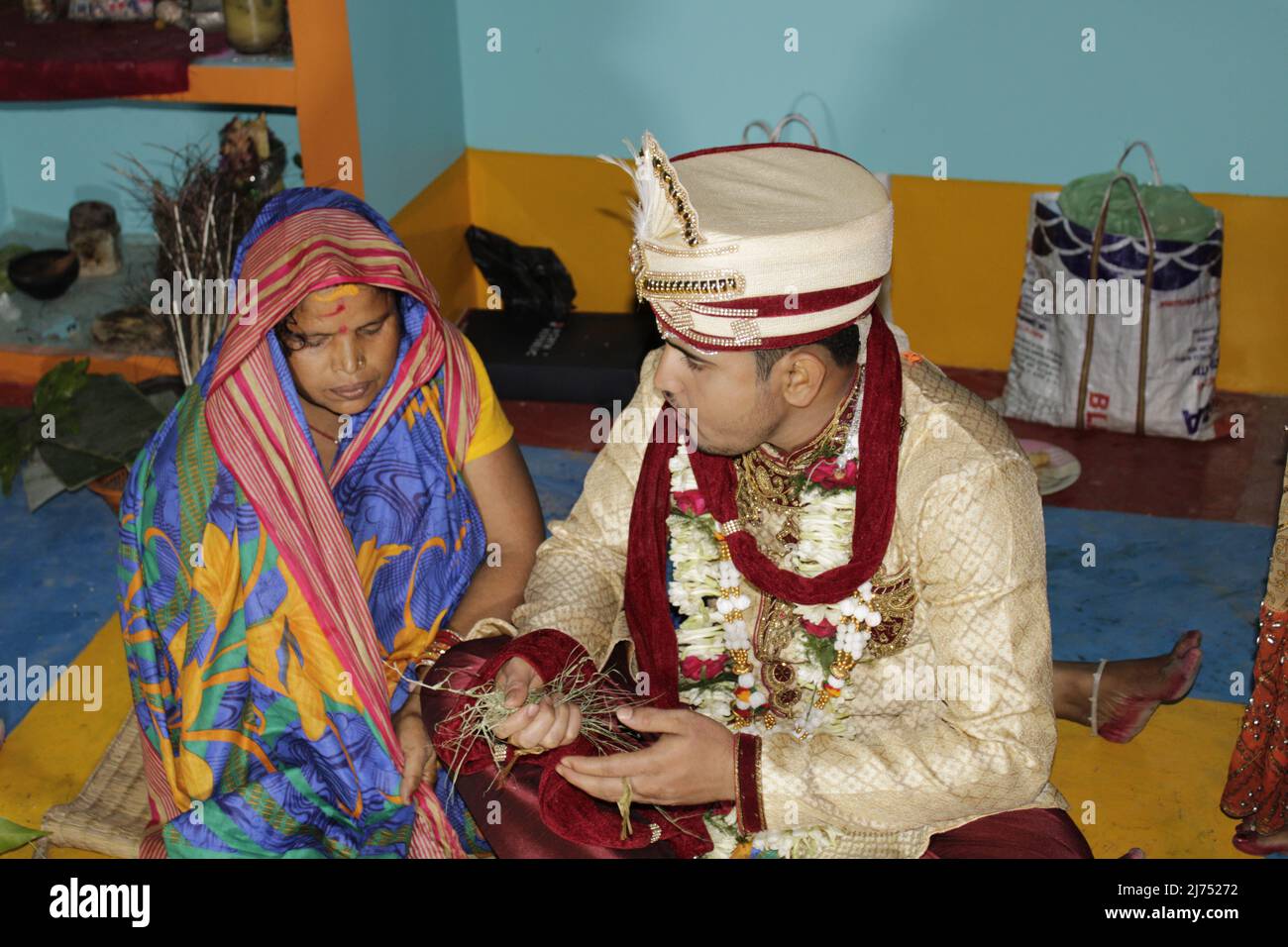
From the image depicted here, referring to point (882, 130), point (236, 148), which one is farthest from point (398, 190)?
point (882, 130)

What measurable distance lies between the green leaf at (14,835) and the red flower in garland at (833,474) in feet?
7.04

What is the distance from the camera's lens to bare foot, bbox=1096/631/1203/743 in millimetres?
3830

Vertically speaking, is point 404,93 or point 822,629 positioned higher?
point 404,93

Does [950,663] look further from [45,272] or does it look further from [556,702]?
[45,272]

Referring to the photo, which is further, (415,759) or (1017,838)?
(415,759)

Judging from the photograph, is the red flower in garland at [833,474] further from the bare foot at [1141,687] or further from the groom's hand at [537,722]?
the bare foot at [1141,687]

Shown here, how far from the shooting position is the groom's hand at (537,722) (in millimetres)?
2738

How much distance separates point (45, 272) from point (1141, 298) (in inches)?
166

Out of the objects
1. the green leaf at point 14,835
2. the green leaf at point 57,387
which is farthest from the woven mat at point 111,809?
the green leaf at point 57,387

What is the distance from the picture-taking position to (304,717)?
11.0ft

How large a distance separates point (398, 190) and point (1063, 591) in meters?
2.76

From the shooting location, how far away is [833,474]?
2951 mm

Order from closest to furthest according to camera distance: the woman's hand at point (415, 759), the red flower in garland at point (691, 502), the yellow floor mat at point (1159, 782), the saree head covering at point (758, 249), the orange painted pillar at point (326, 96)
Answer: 1. the saree head covering at point (758, 249)
2. the red flower in garland at point (691, 502)
3. the woman's hand at point (415, 759)
4. the yellow floor mat at point (1159, 782)
5. the orange painted pillar at point (326, 96)

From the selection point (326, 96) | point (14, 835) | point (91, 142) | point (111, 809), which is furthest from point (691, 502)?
point (91, 142)
